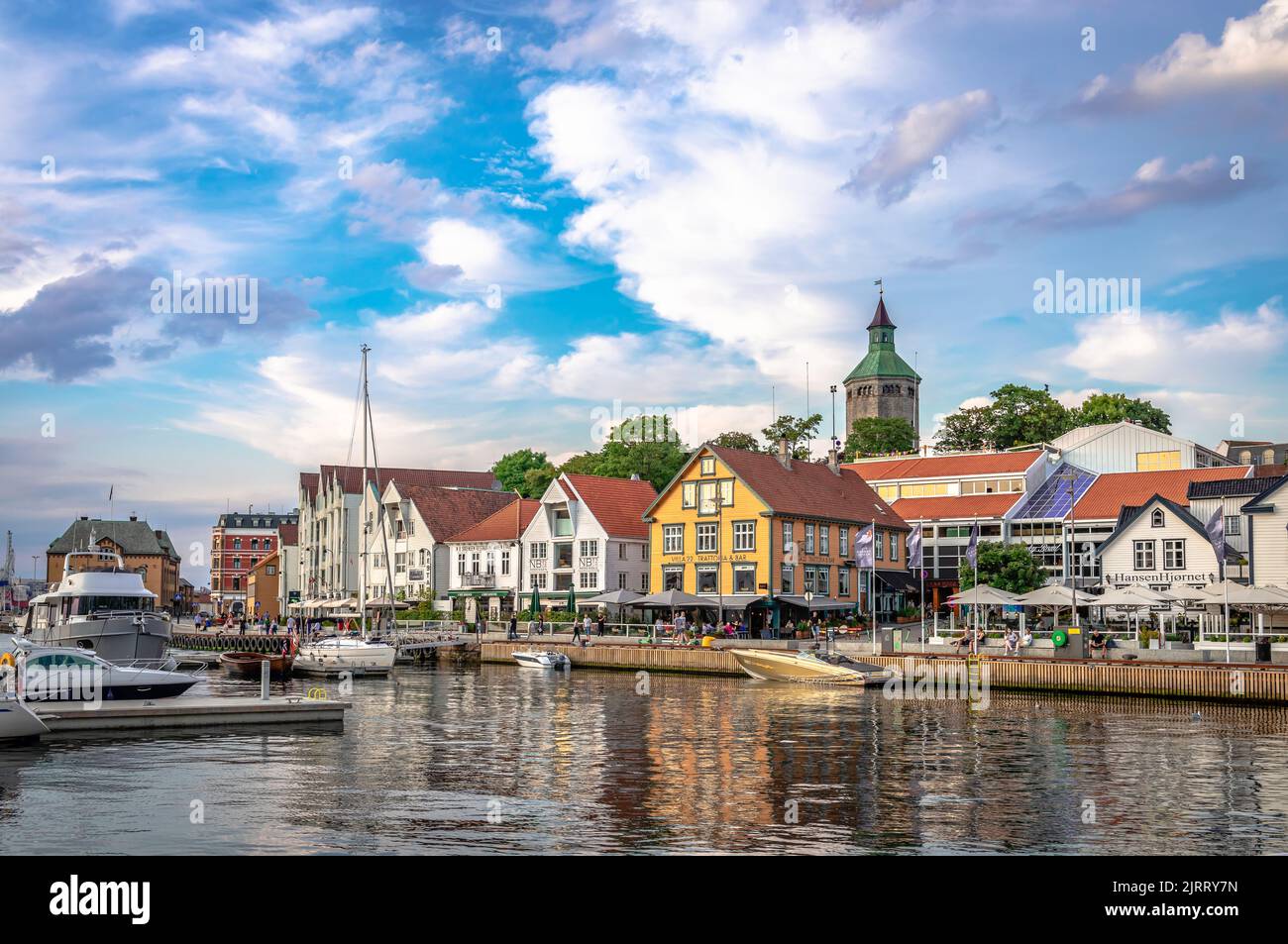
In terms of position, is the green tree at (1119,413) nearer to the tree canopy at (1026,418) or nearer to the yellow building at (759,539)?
the tree canopy at (1026,418)

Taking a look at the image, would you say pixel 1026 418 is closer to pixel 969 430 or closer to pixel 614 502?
pixel 969 430

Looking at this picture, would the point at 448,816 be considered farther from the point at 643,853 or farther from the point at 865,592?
the point at 865,592

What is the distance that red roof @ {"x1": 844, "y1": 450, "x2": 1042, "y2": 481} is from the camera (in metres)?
96.4

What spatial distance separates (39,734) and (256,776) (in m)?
9.27

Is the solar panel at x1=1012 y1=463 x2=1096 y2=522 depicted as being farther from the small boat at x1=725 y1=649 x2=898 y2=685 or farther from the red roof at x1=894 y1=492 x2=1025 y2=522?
the small boat at x1=725 y1=649 x2=898 y2=685

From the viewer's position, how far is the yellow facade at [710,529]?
248ft

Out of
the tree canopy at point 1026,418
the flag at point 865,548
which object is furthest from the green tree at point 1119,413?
the flag at point 865,548

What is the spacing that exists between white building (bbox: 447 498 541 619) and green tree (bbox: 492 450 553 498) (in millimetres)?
24631

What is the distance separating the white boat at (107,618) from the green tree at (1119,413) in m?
93.2

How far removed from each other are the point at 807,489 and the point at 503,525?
26.8 m

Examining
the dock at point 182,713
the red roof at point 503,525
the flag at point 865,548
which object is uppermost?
the red roof at point 503,525

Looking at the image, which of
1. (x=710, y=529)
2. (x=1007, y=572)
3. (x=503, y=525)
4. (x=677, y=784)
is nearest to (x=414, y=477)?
(x=503, y=525)

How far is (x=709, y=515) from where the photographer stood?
78.6 metres
